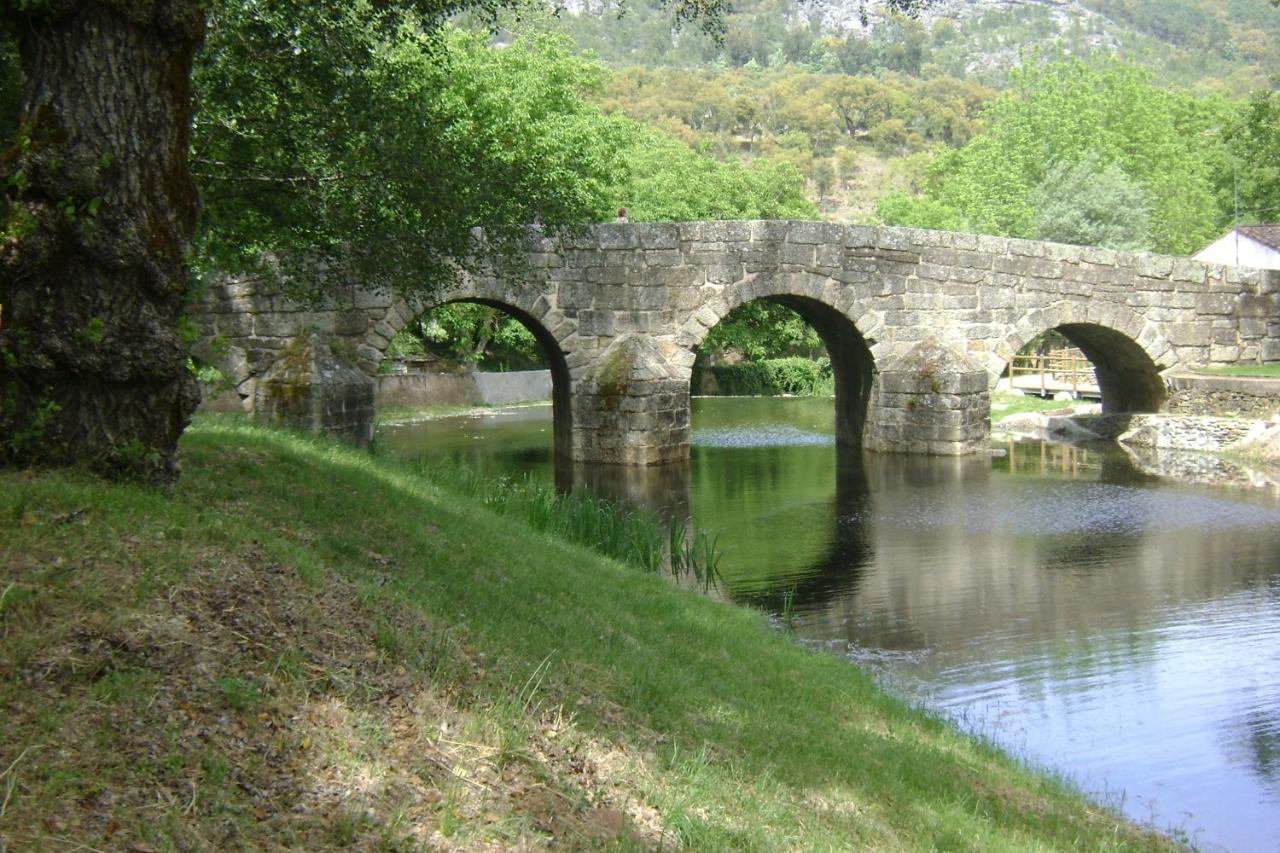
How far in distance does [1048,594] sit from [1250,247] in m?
30.8

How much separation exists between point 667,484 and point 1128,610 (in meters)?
6.73

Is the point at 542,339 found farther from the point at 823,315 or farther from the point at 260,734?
the point at 260,734

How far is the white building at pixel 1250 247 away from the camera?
113ft

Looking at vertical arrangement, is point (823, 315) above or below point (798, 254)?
below

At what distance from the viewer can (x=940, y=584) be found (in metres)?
9.71

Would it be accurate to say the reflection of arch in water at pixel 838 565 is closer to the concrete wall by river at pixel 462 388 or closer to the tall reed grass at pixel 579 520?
the tall reed grass at pixel 579 520

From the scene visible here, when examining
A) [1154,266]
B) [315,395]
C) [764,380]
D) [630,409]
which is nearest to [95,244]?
[315,395]

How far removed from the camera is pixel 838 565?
10.5m

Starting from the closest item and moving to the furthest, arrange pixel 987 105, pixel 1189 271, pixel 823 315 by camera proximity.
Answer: pixel 823 315
pixel 1189 271
pixel 987 105

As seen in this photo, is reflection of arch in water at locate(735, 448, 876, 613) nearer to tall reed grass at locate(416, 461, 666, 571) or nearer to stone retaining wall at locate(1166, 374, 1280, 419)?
tall reed grass at locate(416, 461, 666, 571)

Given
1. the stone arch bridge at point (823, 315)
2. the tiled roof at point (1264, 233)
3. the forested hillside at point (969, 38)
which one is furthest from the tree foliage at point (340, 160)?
the forested hillside at point (969, 38)

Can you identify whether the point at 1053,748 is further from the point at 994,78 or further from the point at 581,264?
the point at 994,78

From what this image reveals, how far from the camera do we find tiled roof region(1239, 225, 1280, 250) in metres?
34.3

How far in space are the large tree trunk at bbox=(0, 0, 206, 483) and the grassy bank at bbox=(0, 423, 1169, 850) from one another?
291mm
